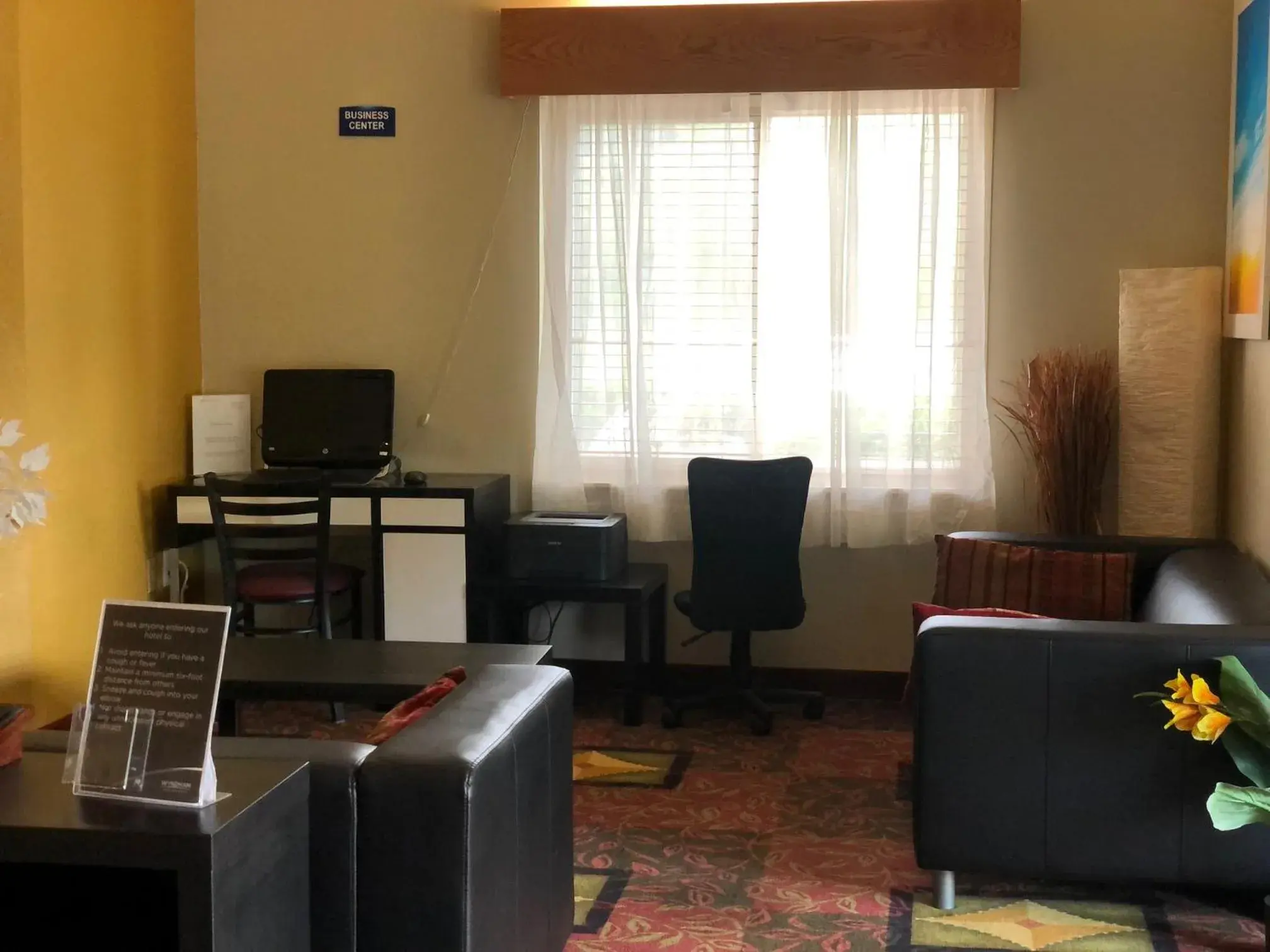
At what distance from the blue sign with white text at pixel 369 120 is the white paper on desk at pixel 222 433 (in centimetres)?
116

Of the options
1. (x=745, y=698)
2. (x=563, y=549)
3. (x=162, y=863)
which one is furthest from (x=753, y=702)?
(x=162, y=863)

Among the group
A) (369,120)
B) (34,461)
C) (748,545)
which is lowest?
(748,545)

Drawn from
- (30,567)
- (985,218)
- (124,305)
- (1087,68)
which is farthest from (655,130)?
(30,567)

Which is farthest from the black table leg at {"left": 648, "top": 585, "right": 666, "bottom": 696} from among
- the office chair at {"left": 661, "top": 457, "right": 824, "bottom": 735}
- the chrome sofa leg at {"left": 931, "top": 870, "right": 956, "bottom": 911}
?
the chrome sofa leg at {"left": 931, "top": 870, "right": 956, "bottom": 911}

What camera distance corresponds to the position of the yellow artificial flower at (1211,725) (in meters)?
2.80

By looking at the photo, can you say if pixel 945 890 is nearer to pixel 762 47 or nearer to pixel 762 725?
pixel 762 725

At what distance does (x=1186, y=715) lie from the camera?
2.87 metres

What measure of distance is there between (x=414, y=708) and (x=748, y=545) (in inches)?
90.6

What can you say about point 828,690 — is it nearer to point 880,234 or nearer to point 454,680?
point 880,234

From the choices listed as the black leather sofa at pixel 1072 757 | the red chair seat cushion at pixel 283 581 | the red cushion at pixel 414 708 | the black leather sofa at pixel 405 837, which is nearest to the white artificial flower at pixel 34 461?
the black leather sofa at pixel 405 837

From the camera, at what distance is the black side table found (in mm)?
4898

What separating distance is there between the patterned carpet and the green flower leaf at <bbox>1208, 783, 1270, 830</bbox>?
39 cm

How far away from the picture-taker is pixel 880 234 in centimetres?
509

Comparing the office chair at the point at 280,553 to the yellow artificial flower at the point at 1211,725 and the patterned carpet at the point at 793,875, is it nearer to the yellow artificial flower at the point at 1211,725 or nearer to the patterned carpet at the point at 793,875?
the patterned carpet at the point at 793,875
